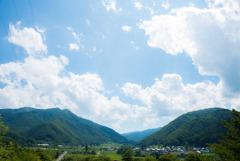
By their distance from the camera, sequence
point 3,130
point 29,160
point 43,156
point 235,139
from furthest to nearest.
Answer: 1. point 43,156
2. point 29,160
3. point 235,139
4. point 3,130

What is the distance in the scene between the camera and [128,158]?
93500 mm

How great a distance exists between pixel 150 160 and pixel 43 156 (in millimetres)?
63696

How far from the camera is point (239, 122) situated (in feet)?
78.9

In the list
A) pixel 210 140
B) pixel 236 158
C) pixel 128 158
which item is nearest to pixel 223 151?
pixel 236 158

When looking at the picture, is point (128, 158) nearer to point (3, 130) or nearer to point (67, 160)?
point (67, 160)

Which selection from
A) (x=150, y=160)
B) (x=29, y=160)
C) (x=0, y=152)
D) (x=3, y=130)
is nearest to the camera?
(x=0, y=152)

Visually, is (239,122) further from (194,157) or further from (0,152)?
(194,157)

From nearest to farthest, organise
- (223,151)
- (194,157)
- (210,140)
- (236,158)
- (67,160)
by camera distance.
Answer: (236,158) < (223,151) < (194,157) < (67,160) < (210,140)

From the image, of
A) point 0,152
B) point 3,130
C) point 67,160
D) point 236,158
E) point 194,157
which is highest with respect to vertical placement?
point 3,130

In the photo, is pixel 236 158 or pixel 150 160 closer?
pixel 236 158

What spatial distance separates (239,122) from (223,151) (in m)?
5.47

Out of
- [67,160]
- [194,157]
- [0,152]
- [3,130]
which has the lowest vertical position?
[67,160]

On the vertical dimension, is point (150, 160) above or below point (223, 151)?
below

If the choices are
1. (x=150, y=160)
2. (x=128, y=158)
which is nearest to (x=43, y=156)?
(x=128, y=158)
